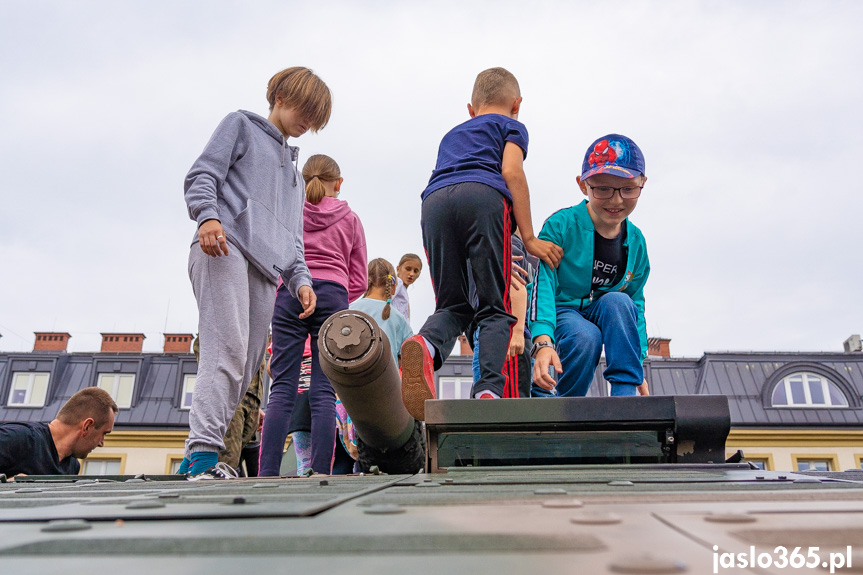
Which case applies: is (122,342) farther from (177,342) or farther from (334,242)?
(334,242)

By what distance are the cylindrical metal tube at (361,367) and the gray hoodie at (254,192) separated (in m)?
0.52

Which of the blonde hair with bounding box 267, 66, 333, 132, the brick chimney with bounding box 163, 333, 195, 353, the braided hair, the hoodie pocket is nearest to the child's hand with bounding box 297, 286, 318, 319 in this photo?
the hoodie pocket

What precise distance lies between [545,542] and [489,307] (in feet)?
8.53

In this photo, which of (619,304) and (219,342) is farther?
(619,304)

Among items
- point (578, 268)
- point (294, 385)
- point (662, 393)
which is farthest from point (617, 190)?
point (662, 393)

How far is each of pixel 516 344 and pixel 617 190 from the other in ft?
3.51

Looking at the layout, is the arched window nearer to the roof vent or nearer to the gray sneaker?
the roof vent

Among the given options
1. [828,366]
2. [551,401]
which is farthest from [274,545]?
[828,366]

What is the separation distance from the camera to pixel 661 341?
25.6 metres

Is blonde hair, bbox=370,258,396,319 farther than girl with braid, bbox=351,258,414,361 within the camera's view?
Yes

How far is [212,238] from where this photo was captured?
2.88 m

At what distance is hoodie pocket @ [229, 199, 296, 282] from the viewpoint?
3189mm

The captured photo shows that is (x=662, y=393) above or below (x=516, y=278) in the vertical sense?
above

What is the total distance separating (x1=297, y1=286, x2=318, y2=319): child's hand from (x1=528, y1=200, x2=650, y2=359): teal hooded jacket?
3.78ft
